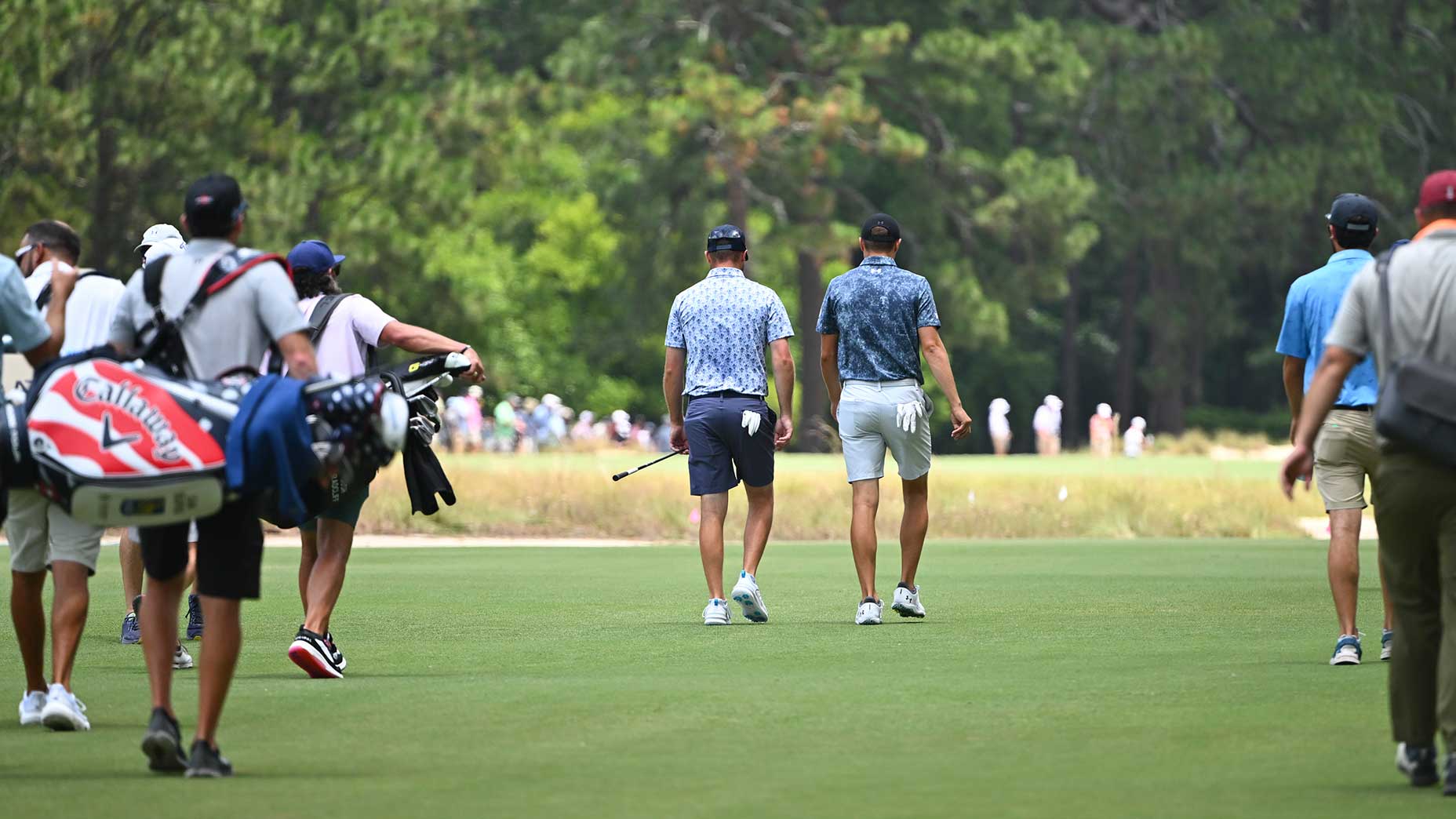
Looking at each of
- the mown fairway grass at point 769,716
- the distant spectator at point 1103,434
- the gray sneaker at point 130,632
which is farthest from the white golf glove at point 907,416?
the distant spectator at point 1103,434

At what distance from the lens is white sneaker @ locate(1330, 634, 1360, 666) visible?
10898mm

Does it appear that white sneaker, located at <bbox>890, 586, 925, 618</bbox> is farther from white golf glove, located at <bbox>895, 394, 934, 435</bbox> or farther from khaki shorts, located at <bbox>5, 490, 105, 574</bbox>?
khaki shorts, located at <bbox>5, 490, 105, 574</bbox>

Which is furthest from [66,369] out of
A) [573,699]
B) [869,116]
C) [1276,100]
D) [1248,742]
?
[1276,100]

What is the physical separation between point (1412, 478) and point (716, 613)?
6412mm

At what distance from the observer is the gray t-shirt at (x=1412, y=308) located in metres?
7.41

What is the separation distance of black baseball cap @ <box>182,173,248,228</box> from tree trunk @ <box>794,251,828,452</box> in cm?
5050

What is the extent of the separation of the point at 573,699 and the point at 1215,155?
59.1 metres

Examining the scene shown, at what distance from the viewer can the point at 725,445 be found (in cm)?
1342

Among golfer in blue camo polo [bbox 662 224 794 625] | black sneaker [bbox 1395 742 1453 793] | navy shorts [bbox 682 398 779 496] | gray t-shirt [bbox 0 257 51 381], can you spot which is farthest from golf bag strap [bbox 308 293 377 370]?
black sneaker [bbox 1395 742 1453 793]

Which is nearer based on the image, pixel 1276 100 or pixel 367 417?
pixel 367 417

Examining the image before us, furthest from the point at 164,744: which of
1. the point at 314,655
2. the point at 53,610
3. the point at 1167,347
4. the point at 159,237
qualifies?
the point at 1167,347

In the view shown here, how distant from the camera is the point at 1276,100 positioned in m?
65.6

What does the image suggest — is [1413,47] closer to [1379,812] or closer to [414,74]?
[414,74]

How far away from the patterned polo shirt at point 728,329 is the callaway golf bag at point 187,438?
18.7 ft
